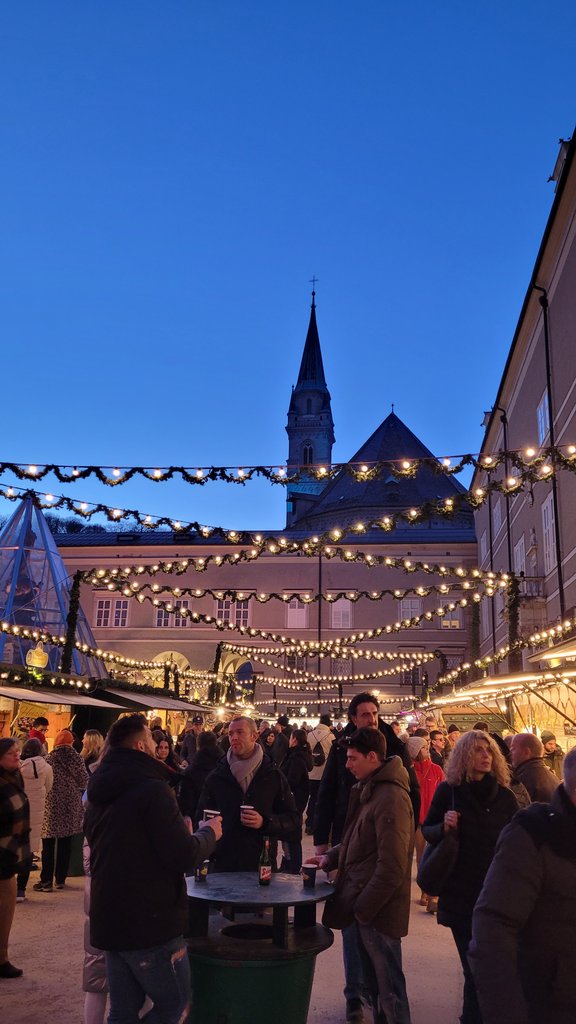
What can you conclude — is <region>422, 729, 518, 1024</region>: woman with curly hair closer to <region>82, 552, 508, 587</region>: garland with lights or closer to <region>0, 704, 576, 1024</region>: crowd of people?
<region>0, 704, 576, 1024</region>: crowd of people

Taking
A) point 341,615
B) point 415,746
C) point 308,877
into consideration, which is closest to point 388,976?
point 308,877

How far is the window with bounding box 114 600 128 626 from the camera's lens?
2031 inches

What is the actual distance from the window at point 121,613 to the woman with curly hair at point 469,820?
48.3m

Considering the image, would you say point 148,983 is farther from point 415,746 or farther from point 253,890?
point 415,746

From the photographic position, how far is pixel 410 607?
48.9 meters

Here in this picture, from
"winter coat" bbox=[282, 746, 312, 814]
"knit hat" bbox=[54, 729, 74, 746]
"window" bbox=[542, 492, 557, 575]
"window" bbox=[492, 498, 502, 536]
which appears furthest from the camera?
"window" bbox=[492, 498, 502, 536]

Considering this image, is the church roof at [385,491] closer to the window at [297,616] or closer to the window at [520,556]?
the window at [297,616]

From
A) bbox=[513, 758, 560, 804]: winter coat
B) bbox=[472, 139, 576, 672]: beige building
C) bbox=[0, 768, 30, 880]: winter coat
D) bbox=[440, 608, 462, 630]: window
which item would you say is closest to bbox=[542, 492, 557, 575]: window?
bbox=[472, 139, 576, 672]: beige building

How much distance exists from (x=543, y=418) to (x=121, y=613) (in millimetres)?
34326

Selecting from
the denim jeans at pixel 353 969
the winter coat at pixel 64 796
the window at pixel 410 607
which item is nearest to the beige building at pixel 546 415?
the winter coat at pixel 64 796

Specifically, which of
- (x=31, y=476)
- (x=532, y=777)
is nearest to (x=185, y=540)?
(x=31, y=476)

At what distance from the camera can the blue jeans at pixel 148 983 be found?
12.0ft

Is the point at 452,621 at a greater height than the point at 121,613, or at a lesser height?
lesser

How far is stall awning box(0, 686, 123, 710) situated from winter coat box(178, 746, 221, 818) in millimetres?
6780
